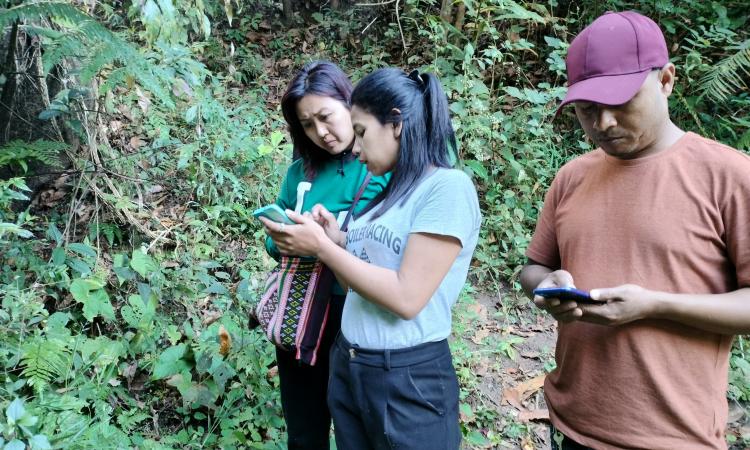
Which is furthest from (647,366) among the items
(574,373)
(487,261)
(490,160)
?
(490,160)

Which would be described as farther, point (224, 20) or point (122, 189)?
point (224, 20)

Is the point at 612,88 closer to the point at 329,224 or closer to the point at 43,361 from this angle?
the point at 329,224

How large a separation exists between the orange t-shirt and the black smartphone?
0.47 feet

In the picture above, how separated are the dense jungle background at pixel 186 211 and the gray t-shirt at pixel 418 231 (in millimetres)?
609

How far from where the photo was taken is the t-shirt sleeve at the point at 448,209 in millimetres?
1621

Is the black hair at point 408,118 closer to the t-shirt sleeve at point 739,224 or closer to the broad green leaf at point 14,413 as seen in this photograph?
the t-shirt sleeve at point 739,224

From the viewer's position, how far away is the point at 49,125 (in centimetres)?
387

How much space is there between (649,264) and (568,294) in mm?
234

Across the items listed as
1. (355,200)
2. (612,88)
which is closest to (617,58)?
(612,88)

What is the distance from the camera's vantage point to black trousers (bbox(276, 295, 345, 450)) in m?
2.34

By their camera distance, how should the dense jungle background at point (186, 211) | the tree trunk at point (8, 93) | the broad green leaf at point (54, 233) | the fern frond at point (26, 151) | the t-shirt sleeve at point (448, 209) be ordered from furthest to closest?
1. the tree trunk at point (8, 93)
2. the broad green leaf at point (54, 233)
3. the fern frond at point (26, 151)
4. the dense jungle background at point (186, 211)
5. the t-shirt sleeve at point (448, 209)

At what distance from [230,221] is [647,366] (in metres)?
3.73

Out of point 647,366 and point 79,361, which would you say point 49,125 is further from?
point 647,366

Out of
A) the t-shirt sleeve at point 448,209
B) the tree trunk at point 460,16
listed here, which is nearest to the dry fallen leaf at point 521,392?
the t-shirt sleeve at point 448,209
